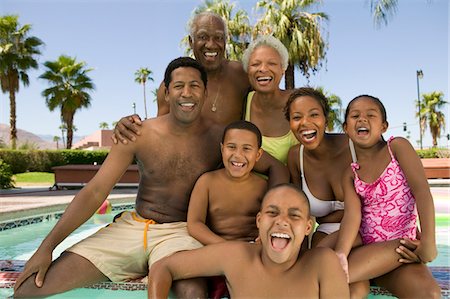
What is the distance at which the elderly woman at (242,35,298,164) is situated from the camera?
396cm

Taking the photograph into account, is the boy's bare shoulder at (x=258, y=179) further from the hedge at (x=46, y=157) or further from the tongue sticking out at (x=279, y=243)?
the hedge at (x=46, y=157)

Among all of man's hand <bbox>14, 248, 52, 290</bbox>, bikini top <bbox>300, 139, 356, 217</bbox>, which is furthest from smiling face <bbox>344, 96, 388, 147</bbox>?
man's hand <bbox>14, 248, 52, 290</bbox>

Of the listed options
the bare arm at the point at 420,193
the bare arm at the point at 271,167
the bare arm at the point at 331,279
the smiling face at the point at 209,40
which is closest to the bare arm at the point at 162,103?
the smiling face at the point at 209,40

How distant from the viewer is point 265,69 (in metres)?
3.93

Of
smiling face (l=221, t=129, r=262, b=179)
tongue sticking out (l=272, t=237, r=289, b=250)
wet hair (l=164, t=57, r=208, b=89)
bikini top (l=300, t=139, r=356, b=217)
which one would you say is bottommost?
tongue sticking out (l=272, t=237, r=289, b=250)

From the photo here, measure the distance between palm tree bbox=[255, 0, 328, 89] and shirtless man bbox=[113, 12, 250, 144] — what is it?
17.7 meters

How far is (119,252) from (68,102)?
3177 centimetres

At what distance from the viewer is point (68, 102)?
33.0 m

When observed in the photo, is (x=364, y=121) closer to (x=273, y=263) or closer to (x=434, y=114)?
(x=273, y=263)

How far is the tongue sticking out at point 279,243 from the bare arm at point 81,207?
4.77 ft

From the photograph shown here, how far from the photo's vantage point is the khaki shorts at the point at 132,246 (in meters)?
3.31

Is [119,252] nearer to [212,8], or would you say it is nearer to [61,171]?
[61,171]

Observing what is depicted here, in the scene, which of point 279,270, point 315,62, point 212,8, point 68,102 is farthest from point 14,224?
point 68,102

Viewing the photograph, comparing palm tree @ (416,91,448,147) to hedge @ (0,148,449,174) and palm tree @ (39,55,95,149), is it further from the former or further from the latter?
palm tree @ (39,55,95,149)
